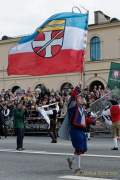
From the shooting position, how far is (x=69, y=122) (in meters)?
11.3

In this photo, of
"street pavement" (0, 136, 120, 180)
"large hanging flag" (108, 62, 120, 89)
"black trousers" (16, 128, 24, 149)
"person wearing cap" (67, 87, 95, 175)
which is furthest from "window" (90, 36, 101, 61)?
"person wearing cap" (67, 87, 95, 175)

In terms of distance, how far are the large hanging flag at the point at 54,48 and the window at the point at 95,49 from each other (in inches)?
1309

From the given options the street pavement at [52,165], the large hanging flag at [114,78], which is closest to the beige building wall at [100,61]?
the large hanging flag at [114,78]

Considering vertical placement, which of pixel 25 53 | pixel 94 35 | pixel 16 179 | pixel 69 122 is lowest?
pixel 16 179

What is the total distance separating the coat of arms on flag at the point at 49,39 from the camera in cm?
1773

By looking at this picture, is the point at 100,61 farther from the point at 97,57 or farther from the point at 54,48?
the point at 54,48

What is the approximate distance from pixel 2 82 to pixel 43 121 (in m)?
33.9

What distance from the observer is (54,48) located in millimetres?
17812

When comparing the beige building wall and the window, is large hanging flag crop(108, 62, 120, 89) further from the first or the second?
the window

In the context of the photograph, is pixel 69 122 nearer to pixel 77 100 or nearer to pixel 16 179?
pixel 77 100

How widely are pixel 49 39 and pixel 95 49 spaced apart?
34014 mm

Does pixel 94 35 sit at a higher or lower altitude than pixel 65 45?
higher

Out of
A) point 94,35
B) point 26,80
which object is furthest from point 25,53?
point 26,80

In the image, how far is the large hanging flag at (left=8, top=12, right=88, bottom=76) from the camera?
687 inches
